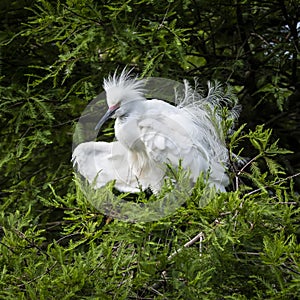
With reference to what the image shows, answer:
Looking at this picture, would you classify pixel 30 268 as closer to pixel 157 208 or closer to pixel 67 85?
pixel 157 208

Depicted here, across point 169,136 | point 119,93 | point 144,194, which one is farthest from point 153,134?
point 144,194

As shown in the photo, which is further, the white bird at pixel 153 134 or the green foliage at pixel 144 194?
the white bird at pixel 153 134

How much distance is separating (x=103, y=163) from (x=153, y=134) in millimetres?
218

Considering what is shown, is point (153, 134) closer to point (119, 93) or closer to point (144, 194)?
point (119, 93)

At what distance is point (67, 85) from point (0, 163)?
459 millimetres

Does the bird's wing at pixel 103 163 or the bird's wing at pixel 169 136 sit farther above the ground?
the bird's wing at pixel 169 136

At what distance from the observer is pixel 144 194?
5.12 ft

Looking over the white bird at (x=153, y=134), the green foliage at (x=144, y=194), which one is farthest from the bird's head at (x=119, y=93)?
the green foliage at (x=144, y=194)

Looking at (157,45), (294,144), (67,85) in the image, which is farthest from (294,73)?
(67,85)

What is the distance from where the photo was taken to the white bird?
7.45ft

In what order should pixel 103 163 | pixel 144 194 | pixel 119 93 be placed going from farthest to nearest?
pixel 103 163, pixel 119 93, pixel 144 194

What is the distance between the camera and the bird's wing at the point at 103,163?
235 cm

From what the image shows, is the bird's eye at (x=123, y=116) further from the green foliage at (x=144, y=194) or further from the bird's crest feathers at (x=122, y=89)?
the green foliage at (x=144, y=194)

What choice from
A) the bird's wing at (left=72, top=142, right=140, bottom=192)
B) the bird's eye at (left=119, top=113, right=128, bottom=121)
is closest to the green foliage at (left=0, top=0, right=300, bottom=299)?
the bird's wing at (left=72, top=142, right=140, bottom=192)
